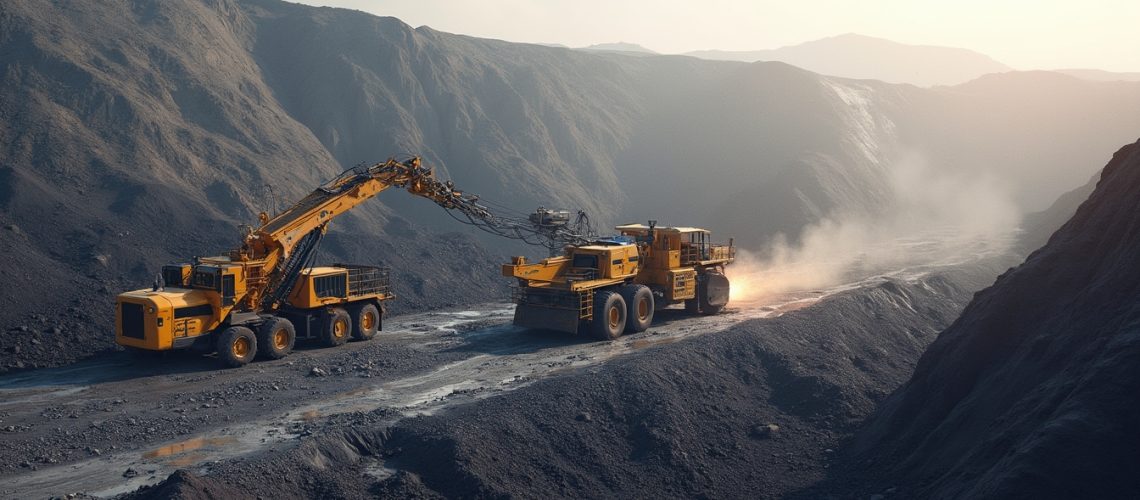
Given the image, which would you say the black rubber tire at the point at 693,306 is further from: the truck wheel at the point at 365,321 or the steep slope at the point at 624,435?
the truck wheel at the point at 365,321

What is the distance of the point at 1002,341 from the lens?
15.4 m

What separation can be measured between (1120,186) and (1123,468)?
7592mm

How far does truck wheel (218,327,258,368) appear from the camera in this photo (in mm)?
19820

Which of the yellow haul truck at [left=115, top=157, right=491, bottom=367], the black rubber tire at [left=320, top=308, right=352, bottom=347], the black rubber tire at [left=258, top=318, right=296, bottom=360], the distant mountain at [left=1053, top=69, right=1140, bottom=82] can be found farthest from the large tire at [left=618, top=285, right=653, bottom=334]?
the distant mountain at [left=1053, top=69, right=1140, bottom=82]

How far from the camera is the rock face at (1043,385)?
10688mm

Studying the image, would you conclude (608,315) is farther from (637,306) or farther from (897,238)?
(897,238)

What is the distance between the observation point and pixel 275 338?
2102cm

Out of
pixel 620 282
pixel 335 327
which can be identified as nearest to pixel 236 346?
pixel 335 327

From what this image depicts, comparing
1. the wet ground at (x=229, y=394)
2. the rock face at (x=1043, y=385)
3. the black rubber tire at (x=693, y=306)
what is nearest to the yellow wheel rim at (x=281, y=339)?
the wet ground at (x=229, y=394)

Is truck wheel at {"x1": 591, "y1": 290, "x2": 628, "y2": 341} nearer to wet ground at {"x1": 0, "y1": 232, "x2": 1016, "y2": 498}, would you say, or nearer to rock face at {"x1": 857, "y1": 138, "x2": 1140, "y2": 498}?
wet ground at {"x1": 0, "y1": 232, "x2": 1016, "y2": 498}

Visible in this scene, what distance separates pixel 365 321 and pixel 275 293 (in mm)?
2925

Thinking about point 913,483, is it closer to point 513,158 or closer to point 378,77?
point 513,158

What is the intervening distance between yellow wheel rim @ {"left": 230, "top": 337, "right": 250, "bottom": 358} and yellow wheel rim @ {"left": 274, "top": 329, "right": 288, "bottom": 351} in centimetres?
76

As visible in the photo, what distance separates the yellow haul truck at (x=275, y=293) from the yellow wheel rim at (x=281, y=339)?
0.03 meters
